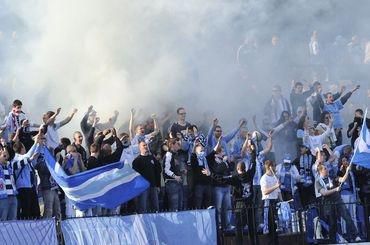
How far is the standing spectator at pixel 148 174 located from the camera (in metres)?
16.3

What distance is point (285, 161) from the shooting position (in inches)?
713

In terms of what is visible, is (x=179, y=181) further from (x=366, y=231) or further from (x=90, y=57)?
(x=90, y=57)

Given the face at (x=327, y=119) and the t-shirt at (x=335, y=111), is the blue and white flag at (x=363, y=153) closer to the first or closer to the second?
the face at (x=327, y=119)

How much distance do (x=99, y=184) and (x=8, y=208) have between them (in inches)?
56.9

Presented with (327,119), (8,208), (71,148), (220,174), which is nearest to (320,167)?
(220,174)

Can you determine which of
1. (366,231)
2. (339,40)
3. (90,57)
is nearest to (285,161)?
(366,231)

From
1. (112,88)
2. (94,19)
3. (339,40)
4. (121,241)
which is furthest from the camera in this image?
(339,40)

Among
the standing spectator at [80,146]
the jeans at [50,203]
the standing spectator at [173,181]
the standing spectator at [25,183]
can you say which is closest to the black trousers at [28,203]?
the standing spectator at [25,183]

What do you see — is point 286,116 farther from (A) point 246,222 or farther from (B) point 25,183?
(B) point 25,183

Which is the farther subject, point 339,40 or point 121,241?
point 339,40

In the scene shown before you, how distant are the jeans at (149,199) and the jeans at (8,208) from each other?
7.23 ft

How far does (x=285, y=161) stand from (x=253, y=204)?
5.39 feet

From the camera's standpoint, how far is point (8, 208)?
49.5 ft

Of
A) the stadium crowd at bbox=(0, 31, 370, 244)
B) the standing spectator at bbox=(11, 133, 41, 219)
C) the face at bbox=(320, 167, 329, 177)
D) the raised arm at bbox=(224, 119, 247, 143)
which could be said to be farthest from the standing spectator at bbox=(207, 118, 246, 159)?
the standing spectator at bbox=(11, 133, 41, 219)
